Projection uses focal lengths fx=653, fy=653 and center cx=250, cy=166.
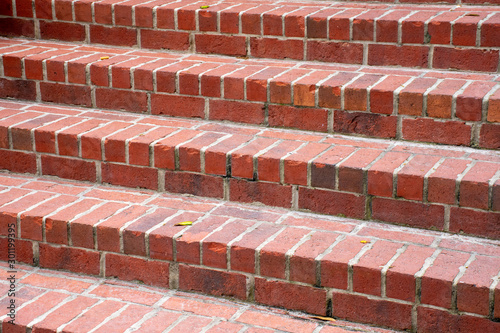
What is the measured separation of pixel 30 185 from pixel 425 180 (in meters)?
1.75

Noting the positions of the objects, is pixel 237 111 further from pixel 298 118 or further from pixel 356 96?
pixel 356 96

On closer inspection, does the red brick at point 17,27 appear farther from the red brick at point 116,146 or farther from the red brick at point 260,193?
the red brick at point 260,193

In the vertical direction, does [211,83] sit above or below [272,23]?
below

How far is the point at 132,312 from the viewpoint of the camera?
2.39m

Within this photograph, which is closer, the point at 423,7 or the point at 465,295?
the point at 465,295

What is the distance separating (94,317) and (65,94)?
1.43 meters

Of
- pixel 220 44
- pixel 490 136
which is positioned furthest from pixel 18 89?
pixel 490 136

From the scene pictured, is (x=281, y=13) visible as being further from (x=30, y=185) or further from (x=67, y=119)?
(x=30, y=185)

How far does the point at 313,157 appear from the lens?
2668 mm

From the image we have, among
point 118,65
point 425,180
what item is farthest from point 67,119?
point 425,180

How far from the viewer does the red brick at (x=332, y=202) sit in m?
2.60

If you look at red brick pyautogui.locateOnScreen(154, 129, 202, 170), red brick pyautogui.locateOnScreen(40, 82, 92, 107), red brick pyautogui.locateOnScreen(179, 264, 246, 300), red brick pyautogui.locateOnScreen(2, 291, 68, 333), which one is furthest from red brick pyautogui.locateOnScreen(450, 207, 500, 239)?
red brick pyautogui.locateOnScreen(40, 82, 92, 107)

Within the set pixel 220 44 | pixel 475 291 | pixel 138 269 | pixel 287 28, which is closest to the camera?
pixel 475 291

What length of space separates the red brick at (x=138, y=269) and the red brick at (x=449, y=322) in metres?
0.98
